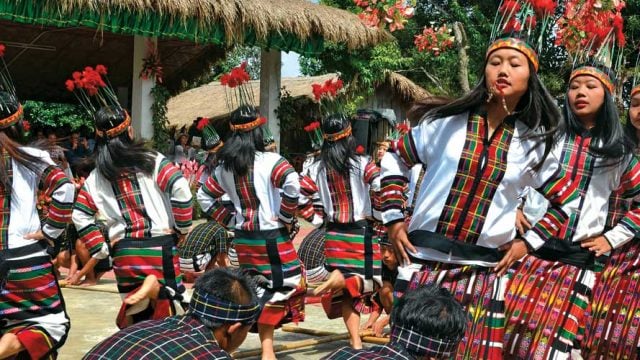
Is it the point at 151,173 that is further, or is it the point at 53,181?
the point at 151,173

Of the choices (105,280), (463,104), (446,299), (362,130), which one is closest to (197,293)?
(446,299)

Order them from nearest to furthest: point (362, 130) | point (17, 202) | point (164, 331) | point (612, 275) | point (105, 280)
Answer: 1. point (164, 331)
2. point (17, 202)
3. point (612, 275)
4. point (105, 280)
5. point (362, 130)

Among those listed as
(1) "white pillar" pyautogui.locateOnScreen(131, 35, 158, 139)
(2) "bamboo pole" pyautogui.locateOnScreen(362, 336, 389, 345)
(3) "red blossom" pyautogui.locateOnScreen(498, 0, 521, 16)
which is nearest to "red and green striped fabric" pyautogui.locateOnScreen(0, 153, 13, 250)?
(3) "red blossom" pyautogui.locateOnScreen(498, 0, 521, 16)

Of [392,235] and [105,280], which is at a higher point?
[392,235]

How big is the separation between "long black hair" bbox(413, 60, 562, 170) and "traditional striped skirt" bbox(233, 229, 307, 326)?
248 centimetres

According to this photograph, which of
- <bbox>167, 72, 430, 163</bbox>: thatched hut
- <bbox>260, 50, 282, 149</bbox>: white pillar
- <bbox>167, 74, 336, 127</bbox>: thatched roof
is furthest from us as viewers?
<bbox>167, 74, 336, 127</bbox>: thatched roof

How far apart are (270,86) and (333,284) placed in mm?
10335

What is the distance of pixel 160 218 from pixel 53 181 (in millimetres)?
751

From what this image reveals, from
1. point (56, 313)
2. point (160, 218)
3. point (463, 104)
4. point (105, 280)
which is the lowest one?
point (105, 280)

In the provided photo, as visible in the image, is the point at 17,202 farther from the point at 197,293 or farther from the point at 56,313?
the point at 197,293

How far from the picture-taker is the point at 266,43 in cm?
1489

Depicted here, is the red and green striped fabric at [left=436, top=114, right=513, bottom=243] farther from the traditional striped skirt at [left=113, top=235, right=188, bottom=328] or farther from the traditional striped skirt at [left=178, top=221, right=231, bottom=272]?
the traditional striped skirt at [left=178, top=221, right=231, bottom=272]

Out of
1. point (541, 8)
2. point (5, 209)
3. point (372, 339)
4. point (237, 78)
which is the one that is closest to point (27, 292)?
point (5, 209)

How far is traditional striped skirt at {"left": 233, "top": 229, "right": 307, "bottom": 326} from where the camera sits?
628 centimetres
